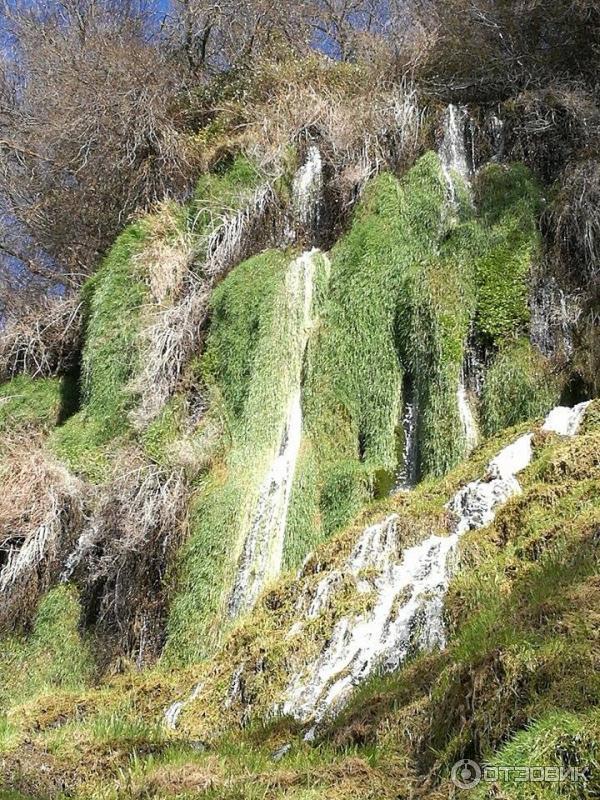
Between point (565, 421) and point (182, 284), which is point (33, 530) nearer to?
point (182, 284)

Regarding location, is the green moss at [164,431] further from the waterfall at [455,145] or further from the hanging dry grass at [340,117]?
the waterfall at [455,145]

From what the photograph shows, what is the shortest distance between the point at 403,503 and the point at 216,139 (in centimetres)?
1056

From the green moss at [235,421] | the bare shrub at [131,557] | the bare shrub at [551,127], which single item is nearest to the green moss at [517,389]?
the green moss at [235,421]

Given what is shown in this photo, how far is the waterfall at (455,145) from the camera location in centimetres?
1395

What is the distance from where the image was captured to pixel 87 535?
35.6 feet

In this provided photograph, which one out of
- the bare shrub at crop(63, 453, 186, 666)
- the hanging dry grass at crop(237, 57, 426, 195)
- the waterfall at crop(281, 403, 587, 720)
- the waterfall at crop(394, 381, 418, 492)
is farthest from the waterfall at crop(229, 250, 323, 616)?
the hanging dry grass at crop(237, 57, 426, 195)

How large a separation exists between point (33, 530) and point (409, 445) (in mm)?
4768

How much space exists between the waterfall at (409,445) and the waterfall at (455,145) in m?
4.64

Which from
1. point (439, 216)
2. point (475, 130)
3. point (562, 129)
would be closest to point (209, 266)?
point (439, 216)

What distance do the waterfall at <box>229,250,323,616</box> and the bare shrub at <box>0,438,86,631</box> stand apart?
2.61 meters

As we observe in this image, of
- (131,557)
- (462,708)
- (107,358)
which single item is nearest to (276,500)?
(131,557)

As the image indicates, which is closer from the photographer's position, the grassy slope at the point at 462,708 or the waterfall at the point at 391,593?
the grassy slope at the point at 462,708

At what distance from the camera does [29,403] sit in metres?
14.3

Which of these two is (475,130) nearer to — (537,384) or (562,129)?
(562,129)
